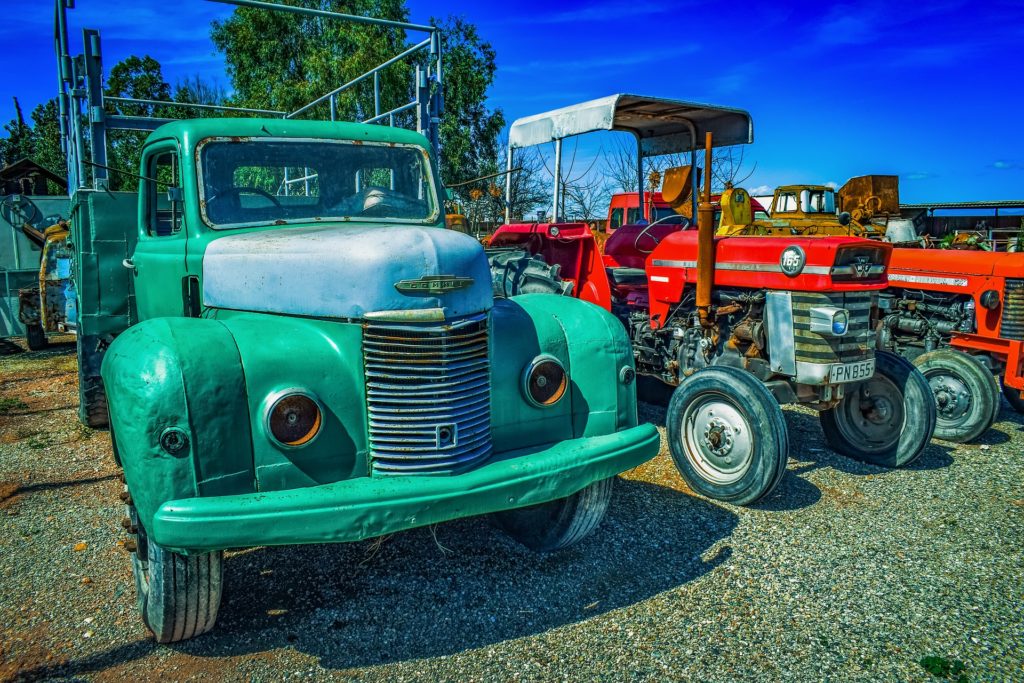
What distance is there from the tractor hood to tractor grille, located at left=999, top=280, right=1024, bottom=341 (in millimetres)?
6060

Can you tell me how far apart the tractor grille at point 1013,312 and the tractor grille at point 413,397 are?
248 inches

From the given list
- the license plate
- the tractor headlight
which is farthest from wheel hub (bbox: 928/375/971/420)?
the tractor headlight

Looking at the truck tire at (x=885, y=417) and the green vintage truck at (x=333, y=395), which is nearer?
the green vintage truck at (x=333, y=395)

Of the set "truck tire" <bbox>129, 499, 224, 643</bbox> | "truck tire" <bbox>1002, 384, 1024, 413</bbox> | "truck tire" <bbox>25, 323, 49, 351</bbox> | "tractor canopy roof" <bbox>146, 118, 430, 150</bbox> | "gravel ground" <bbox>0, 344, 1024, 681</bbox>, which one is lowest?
"gravel ground" <bbox>0, 344, 1024, 681</bbox>

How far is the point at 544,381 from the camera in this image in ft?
11.5

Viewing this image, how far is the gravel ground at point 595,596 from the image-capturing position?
3086 millimetres

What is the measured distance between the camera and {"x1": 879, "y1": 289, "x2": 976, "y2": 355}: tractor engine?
7.25 meters

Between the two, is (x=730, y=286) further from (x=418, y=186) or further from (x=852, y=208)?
(x=852, y=208)

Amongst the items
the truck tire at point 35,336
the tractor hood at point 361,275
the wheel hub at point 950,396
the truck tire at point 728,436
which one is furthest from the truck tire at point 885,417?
the truck tire at point 35,336

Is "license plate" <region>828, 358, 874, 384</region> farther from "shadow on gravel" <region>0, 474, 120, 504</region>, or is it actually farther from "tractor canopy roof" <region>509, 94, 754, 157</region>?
"shadow on gravel" <region>0, 474, 120, 504</region>

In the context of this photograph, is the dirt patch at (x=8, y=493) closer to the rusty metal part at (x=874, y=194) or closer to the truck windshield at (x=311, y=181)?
the truck windshield at (x=311, y=181)

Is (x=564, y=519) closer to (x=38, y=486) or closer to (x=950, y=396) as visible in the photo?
(x=38, y=486)

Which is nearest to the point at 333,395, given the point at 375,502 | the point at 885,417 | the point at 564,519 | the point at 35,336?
the point at 375,502

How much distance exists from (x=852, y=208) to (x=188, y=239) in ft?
24.5
